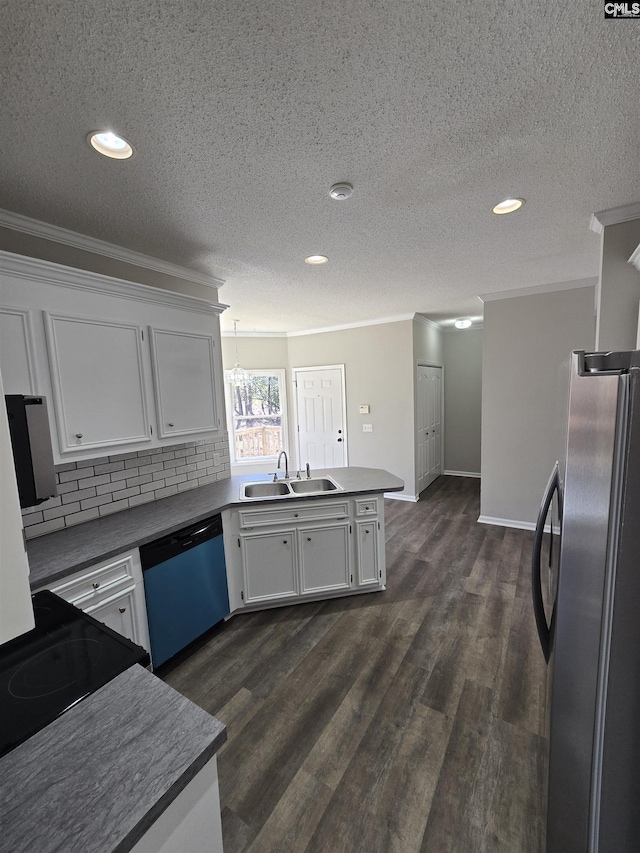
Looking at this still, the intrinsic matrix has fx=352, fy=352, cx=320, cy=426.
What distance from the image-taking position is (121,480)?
7.82ft

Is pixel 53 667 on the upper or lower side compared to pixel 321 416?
lower

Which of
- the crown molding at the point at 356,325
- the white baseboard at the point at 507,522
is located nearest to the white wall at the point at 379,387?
the crown molding at the point at 356,325

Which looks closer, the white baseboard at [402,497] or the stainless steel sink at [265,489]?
the stainless steel sink at [265,489]

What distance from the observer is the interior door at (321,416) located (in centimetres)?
551

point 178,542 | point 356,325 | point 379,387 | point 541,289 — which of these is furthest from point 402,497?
point 178,542

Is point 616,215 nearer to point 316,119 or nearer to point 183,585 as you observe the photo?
point 316,119

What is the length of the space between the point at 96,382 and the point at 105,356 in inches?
6.4

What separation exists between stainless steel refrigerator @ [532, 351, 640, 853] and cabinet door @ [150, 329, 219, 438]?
7.46 ft

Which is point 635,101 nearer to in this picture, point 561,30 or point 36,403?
point 561,30

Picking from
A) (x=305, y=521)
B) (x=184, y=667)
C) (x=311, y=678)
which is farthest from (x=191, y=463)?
(x=311, y=678)

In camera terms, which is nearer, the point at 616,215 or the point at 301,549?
the point at 616,215

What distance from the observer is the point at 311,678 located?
6.60ft

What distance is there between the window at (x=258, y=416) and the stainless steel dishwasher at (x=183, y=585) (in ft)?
11.7

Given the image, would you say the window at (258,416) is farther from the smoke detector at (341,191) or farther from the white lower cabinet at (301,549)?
the smoke detector at (341,191)
